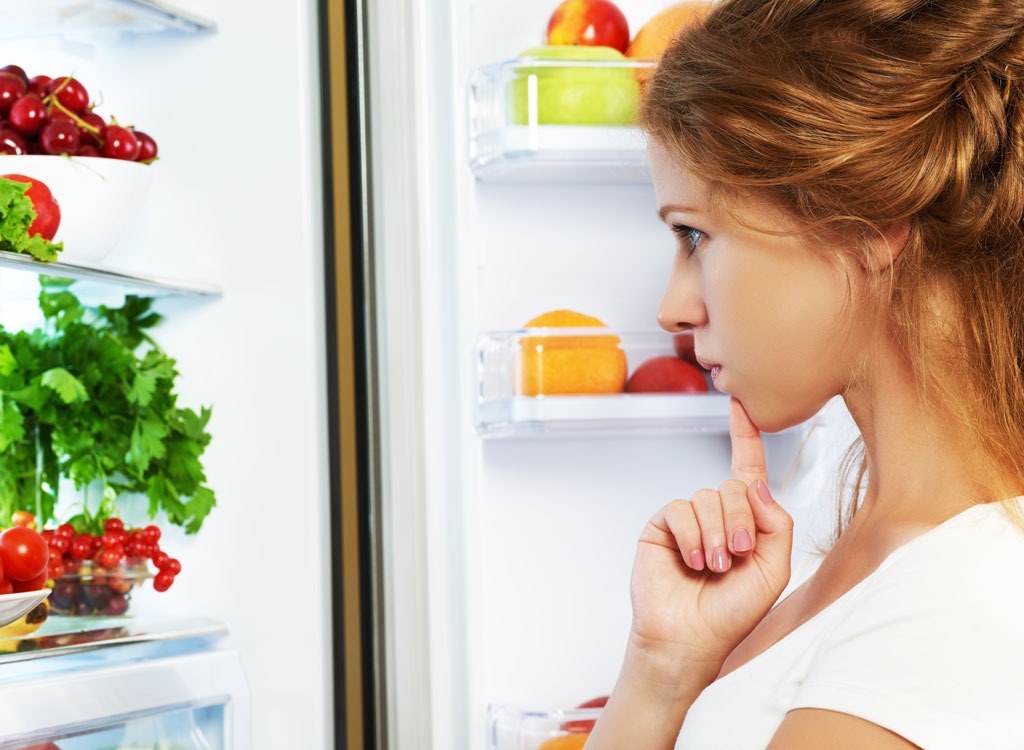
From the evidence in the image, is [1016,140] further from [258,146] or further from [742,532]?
[258,146]

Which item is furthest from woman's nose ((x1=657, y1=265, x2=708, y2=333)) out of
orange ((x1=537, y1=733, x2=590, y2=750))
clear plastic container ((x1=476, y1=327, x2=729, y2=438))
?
orange ((x1=537, y1=733, x2=590, y2=750))

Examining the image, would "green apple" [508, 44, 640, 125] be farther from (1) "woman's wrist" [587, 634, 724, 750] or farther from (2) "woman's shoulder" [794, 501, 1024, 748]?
(2) "woman's shoulder" [794, 501, 1024, 748]

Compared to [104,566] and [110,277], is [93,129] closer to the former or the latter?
[110,277]

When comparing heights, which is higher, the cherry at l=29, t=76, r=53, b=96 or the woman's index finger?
the cherry at l=29, t=76, r=53, b=96

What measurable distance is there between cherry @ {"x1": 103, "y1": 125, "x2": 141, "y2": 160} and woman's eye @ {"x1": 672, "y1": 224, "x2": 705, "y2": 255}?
2.24 feet

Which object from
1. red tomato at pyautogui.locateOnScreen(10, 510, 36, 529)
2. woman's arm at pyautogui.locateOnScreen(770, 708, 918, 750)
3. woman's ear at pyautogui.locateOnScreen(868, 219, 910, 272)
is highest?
woman's ear at pyautogui.locateOnScreen(868, 219, 910, 272)

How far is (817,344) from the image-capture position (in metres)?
0.77

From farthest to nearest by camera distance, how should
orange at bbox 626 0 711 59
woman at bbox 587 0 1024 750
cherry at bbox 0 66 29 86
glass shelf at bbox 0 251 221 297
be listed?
A: orange at bbox 626 0 711 59 → cherry at bbox 0 66 29 86 → glass shelf at bbox 0 251 221 297 → woman at bbox 587 0 1024 750

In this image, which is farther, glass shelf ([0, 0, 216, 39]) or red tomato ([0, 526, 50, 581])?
glass shelf ([0, 0, 216, 39])

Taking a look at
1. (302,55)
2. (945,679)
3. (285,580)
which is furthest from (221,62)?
A: (945,679)

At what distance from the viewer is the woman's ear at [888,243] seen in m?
0.75

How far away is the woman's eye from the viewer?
838 mm

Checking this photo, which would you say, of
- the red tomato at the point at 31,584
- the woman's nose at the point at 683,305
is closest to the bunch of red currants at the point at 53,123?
the red tomato at the point at 31,584

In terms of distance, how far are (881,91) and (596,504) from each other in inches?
29.9
